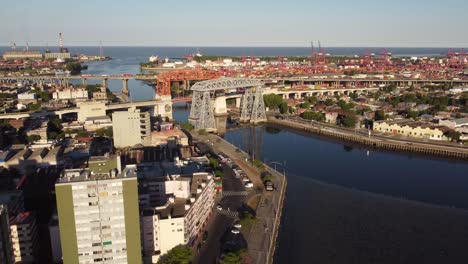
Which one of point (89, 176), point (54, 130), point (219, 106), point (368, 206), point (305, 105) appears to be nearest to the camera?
point (89, 176)

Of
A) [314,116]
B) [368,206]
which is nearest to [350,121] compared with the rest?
[314,116]

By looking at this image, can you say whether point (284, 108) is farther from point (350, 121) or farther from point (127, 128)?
point (127, 128)

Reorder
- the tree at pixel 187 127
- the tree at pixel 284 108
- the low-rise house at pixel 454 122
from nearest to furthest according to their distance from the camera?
the low-rise house at pixel 454 122 → the tree at pixel 187 127 → the tree at pixel 284 108

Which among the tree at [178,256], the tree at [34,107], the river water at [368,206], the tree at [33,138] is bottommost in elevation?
the river water at [368,206]

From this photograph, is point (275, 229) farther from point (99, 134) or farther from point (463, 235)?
point (99, 134)

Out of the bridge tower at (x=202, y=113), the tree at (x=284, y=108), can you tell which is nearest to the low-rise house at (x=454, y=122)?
the tree at (x=284, y=108)

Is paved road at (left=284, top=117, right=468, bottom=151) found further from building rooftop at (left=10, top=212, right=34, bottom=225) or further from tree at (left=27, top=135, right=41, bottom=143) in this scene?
building rooftop at (left=10, top=212, right=34, bottom=225)

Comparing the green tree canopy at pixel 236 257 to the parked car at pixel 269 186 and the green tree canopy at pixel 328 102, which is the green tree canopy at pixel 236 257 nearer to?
the parked car at pixel 269 186
